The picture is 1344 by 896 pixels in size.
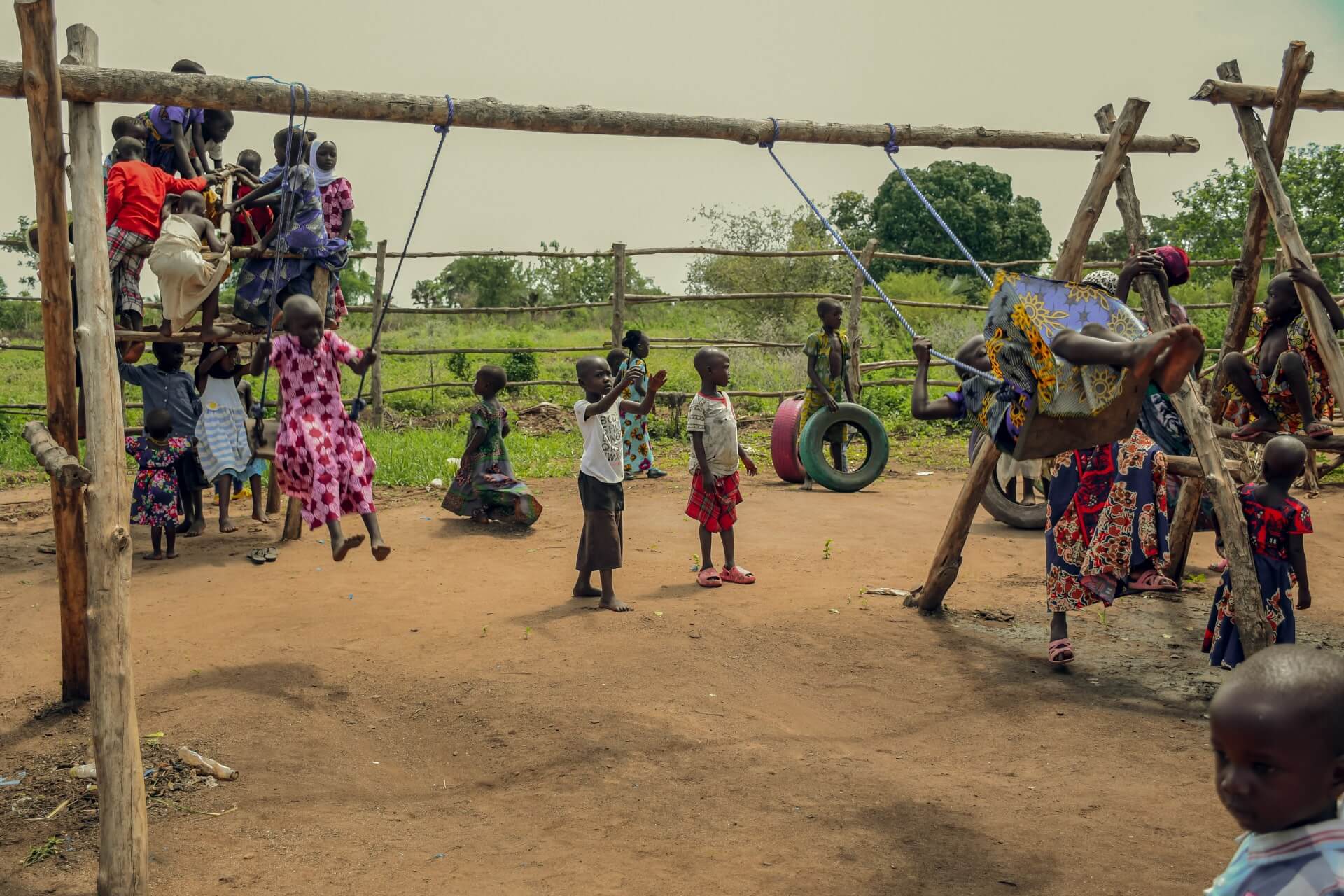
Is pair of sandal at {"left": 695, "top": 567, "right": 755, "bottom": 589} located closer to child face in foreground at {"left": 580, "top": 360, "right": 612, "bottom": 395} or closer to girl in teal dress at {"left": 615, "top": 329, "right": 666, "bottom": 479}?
child face in foreground at {"left": 580, "top": 360, "right": 612, "bottom": 395}

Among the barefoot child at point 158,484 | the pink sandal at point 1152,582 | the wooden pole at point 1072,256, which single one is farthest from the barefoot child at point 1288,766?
the barefoot child at point 158,484

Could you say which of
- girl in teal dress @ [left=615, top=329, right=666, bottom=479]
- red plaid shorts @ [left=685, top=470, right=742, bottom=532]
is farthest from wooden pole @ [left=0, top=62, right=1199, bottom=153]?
girl in teal dress @ [left=615, top=329, right=666, bottom=479]

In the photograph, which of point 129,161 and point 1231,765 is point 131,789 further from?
point 129,161

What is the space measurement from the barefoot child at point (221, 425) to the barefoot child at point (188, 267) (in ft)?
4.52

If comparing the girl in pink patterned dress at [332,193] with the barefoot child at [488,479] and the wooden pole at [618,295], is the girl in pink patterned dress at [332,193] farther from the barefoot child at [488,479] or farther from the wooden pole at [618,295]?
the wooden pole at [618,295]

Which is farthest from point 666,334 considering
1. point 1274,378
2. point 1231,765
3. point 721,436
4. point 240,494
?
point 1231,765

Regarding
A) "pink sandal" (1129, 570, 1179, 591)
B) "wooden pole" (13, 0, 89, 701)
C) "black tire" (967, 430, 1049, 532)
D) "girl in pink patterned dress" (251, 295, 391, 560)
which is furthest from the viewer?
"black tire" (967, 430, 1049, 532)

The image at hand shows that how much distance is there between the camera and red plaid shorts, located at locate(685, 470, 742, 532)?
293 inches

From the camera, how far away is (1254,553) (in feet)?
17.8

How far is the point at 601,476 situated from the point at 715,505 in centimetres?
100

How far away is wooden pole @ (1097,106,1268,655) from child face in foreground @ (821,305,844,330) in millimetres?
5141

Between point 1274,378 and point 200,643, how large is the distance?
222 inches

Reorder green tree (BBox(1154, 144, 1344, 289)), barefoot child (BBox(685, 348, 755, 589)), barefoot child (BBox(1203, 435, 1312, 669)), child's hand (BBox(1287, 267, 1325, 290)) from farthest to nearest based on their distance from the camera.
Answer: green tree (BBox(1154, 144, 1344, 289)) → barefoot child (BBox(685, 348, 755, 589)) → child's hand (BBox(1287, 267, 1325, 290)) → barefoot child (BBox(1203, 435, 1312, 669))

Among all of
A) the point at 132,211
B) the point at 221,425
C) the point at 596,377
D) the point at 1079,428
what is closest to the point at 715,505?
the point at 596,377
